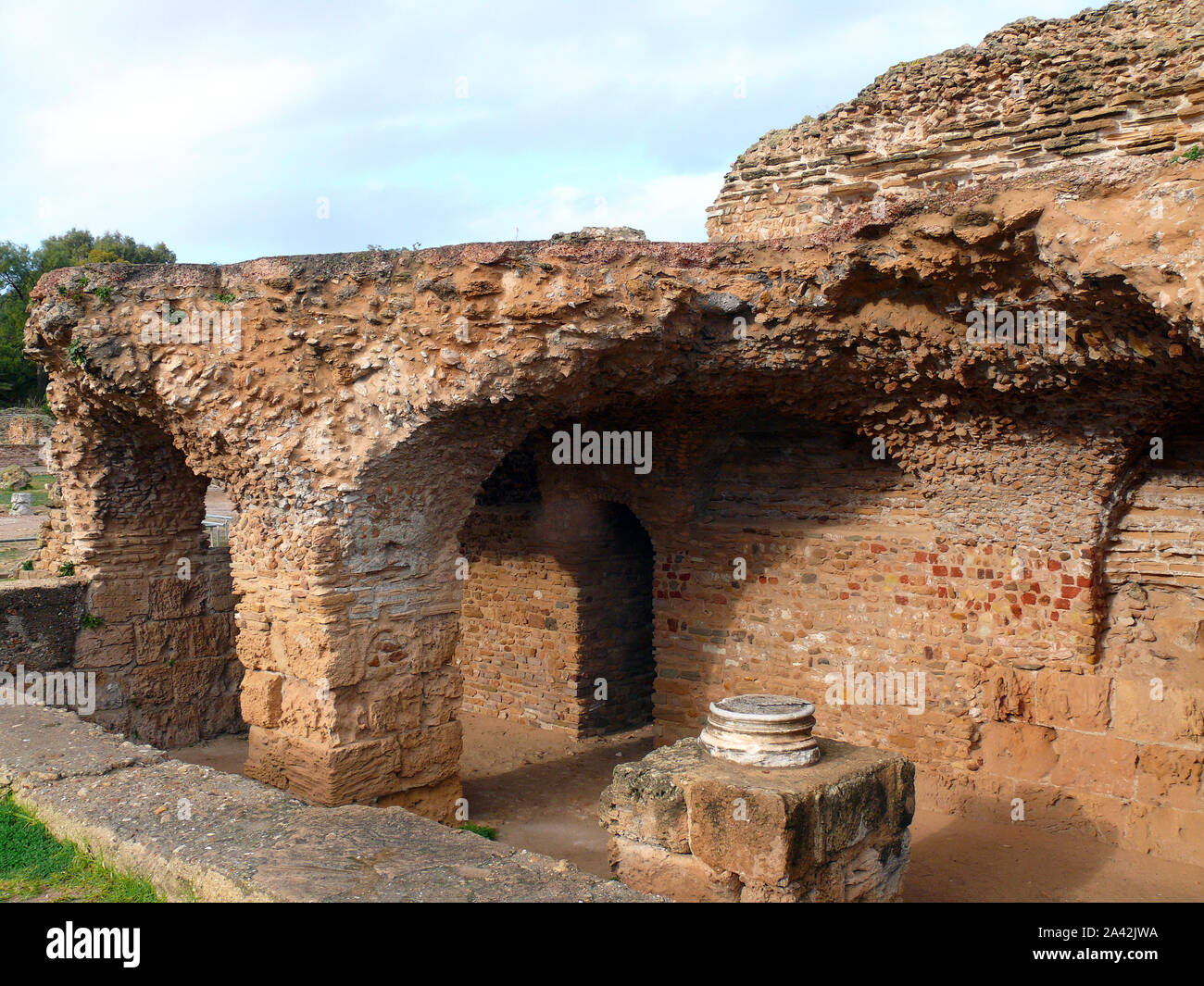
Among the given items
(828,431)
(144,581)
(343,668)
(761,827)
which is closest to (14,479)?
(144,581)

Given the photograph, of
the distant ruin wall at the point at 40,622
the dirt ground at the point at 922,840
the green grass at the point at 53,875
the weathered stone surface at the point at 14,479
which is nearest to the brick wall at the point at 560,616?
the dirt ground at the point at 922,840

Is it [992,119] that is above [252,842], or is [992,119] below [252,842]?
above

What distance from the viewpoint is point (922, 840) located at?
6766 millimetres

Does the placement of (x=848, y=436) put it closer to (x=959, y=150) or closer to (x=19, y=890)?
(x=959, y=150)

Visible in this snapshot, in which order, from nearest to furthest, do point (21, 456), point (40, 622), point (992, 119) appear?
point (992, 119) < point (40, 622) < point (21, 456)

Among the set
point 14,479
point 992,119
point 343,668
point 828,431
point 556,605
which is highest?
point 992,119

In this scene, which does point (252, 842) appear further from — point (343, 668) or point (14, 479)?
point (14, 479)

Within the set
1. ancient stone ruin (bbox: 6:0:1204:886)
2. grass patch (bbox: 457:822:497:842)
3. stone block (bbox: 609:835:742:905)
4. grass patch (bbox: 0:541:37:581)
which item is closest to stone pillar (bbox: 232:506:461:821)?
ancient stone ruin (bbox: 6:0:1204:886)

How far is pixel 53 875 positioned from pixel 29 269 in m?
36.2

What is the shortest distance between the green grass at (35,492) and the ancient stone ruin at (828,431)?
40.0 feet

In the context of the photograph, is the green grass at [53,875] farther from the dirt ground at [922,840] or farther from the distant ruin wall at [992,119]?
the distant ruin wall at [992,119]

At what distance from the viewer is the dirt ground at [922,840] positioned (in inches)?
237

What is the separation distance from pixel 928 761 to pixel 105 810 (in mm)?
5491

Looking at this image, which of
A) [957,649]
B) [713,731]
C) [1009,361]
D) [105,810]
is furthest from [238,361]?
[957,649]
